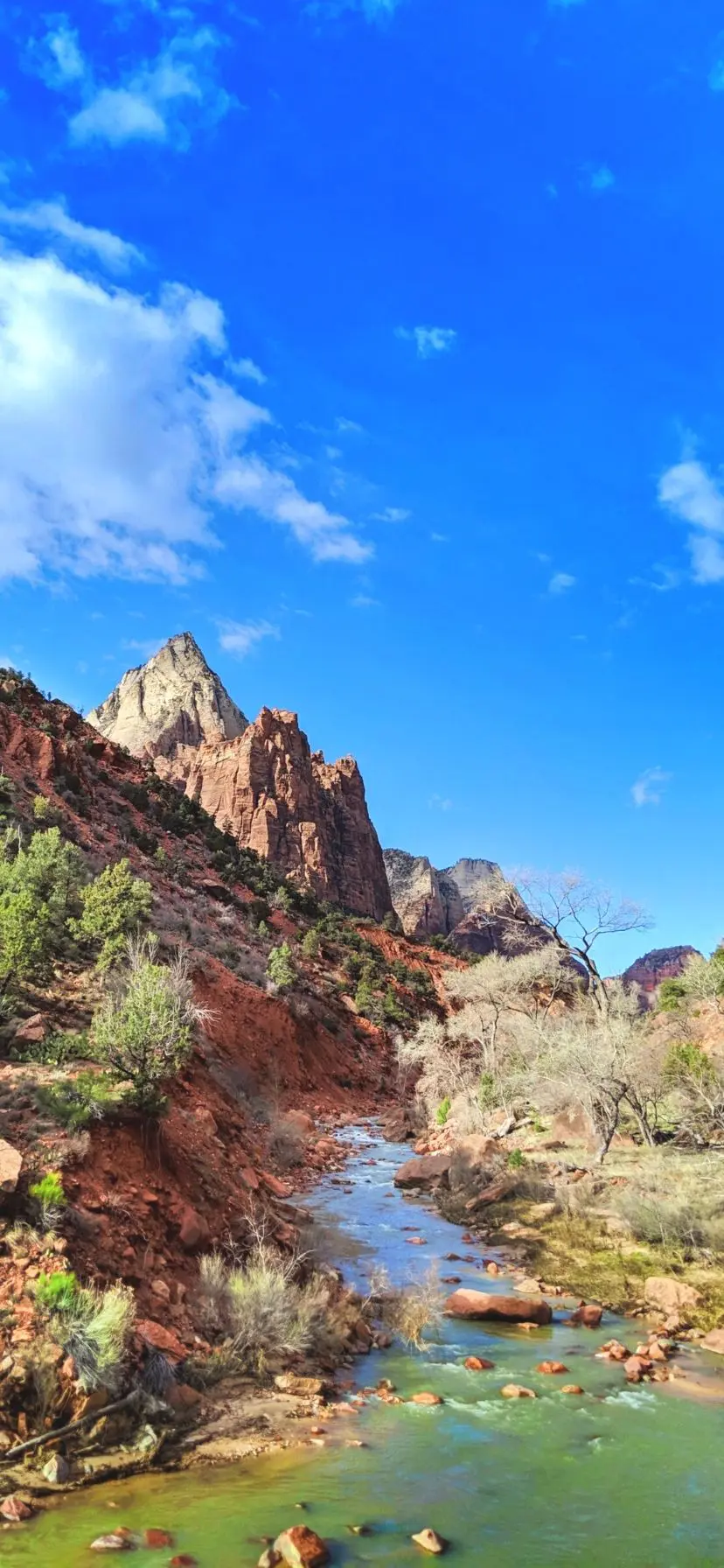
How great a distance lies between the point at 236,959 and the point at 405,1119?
8.65 m

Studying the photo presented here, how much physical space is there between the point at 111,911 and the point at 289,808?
76.7m

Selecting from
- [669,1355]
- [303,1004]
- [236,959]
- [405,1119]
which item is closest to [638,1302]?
[669,1355]

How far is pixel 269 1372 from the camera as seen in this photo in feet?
27.3

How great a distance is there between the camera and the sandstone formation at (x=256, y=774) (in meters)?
94.4

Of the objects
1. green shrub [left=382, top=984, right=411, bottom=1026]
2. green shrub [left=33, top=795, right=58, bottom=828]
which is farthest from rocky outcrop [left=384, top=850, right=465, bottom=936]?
green shrub [left=33, top=795, right=58, bottom=828]

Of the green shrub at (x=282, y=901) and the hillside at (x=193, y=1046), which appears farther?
the green shrub at (x=282, y=901)

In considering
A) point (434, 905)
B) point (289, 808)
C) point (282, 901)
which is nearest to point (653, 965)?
point (434, 905)

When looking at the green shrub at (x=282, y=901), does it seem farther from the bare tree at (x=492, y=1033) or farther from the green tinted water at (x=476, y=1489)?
the green tinted water at (x=476, y=1489)

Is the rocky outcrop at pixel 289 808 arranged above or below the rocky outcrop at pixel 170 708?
below

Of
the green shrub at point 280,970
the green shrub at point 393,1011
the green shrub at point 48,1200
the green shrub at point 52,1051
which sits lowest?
the green shrub at point 48,1200

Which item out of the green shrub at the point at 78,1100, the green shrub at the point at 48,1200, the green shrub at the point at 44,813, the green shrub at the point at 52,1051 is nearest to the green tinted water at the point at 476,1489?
the green shrub at the point at 48,1200

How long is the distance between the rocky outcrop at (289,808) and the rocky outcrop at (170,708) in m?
5.86

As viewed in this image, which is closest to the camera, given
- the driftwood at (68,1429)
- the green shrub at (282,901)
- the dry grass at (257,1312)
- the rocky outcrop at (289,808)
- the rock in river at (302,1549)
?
the rock in river at (302,1549)

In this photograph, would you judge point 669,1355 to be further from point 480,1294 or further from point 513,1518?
point 513,1518
